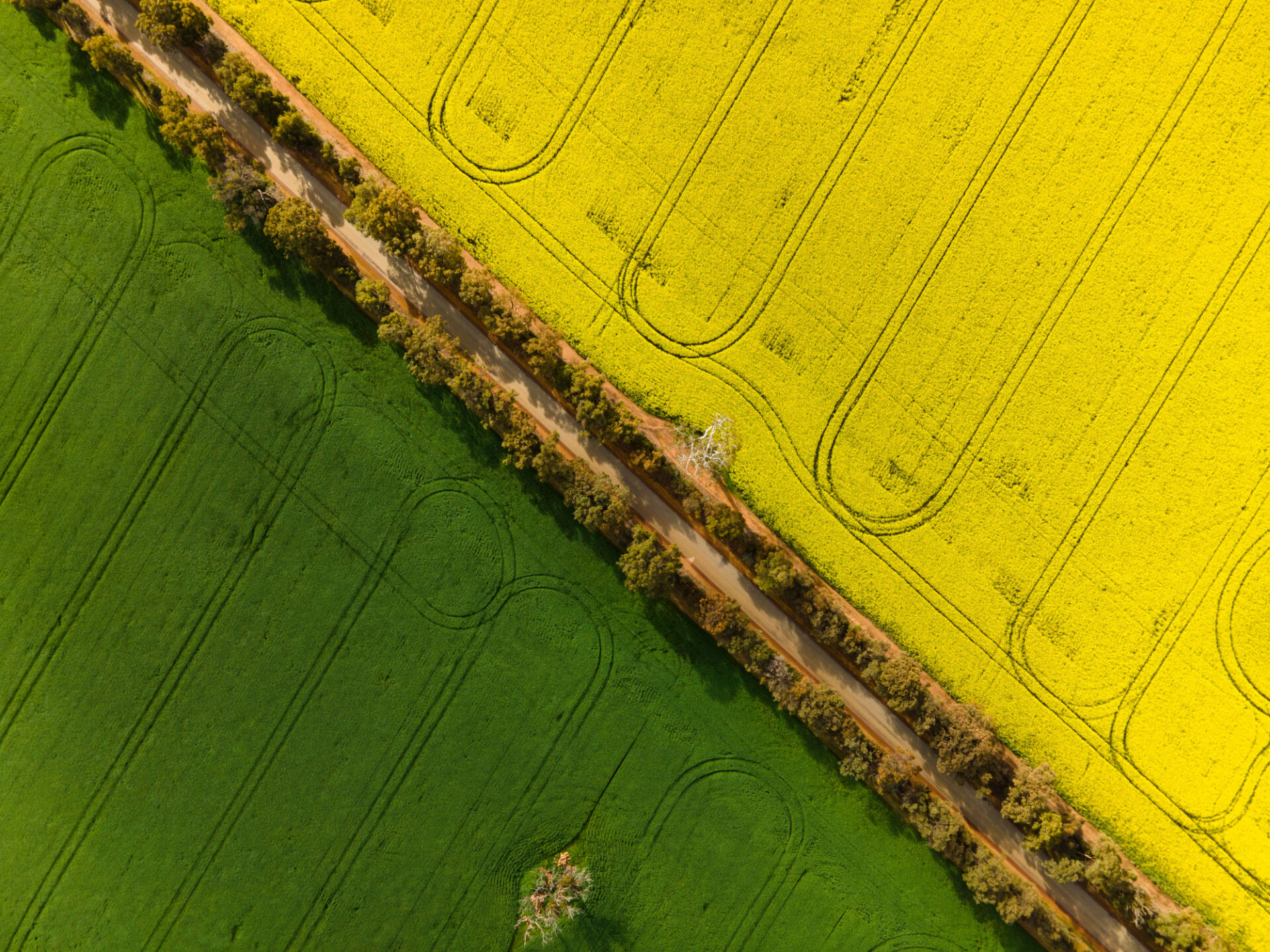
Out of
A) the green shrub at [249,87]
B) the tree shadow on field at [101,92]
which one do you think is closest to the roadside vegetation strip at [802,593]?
the green shrub at [249,87]

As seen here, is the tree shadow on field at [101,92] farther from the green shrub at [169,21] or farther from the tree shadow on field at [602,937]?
the tree shadow on field at [602,937]

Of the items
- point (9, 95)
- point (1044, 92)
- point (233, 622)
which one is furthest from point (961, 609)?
point (9, 95)

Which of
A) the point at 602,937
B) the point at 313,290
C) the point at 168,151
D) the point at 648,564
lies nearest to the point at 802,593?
the point at 648,564

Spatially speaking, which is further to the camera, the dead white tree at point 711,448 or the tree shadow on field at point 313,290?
the tree shadow on field at point 313,290

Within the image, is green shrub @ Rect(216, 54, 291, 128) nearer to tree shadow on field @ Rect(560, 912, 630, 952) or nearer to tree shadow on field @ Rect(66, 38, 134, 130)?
tree shadow on field @ Rect(66, 38, 134, 130)

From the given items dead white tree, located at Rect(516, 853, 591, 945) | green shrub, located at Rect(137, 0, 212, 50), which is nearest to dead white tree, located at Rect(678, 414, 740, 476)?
dead white tree, located at Rect(516, 853, 591, 945)

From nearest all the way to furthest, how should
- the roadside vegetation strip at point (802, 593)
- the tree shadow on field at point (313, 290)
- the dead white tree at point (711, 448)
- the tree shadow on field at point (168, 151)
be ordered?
the roadside vegetation strip at point (802, 593), the dead white tree at point (711, 448), the tree shadow on field at point (313, 290), the tree shadow on field at point (168, 151)

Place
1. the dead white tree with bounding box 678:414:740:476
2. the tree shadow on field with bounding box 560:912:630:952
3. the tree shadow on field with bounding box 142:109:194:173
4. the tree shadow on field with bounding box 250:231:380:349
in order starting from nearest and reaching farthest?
the dead white tree with bounding box 678:414:740:476
the tree shadow on field with bounding box 560:912:630:952
the tree shadow on field with bounding box 250:231:380:349
the tree shadow on field with bounding box 142:109:194:173
